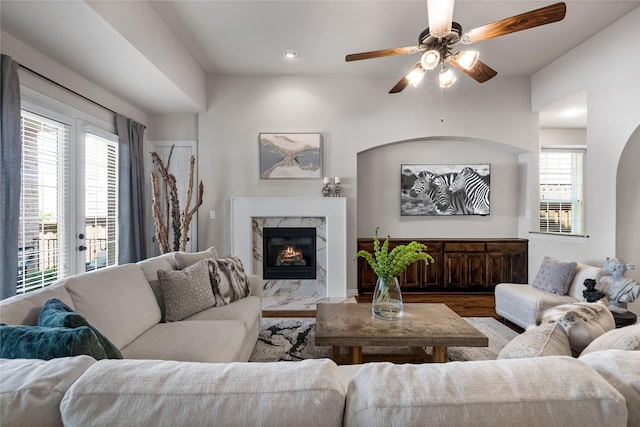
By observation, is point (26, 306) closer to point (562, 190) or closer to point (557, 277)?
point (557, 277)

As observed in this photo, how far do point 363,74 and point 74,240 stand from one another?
398 cm

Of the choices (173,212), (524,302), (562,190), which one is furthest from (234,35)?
(562,190)

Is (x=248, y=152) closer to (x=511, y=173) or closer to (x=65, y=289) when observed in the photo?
(x=65, y=289)

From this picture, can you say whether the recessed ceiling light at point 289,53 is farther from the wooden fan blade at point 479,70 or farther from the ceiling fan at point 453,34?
the wooden fan blade at point 479,70

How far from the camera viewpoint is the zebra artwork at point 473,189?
16.6 feet

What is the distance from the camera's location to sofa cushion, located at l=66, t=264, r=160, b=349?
1.71 meters

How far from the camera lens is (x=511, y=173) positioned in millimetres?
5121

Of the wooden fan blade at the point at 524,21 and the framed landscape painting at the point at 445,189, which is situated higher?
the wooden fan blade at the point at 524,21

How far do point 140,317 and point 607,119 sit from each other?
4652 mm

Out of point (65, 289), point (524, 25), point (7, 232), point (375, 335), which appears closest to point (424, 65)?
point (524, 25)

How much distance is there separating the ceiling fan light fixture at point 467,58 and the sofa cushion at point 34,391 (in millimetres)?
2799

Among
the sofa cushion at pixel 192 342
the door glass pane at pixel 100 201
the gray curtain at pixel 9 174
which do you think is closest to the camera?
the sofa cushion at pixel 192 342

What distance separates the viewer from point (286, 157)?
15.3ft

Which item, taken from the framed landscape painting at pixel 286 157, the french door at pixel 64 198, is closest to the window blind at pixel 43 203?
the french door at pixel 64 198
